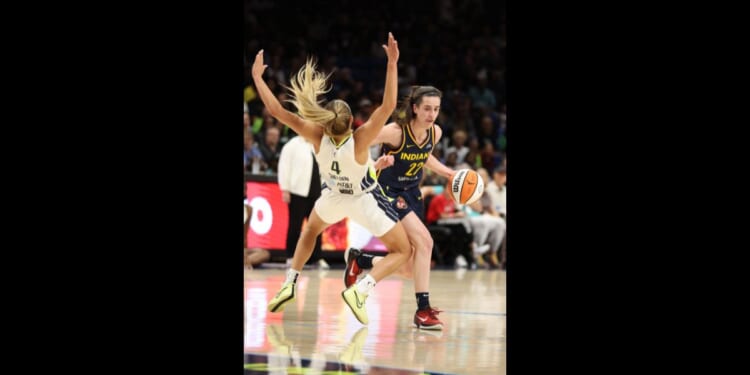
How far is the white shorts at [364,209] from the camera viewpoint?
7.30m

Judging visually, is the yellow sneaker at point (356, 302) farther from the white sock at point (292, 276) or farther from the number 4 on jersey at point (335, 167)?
the number 4 on jersey at point (335, 167)

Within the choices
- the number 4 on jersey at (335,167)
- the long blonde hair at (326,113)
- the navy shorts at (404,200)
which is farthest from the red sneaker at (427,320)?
the long blonde hair at (326,113)

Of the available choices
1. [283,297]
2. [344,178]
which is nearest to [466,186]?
[344,178]

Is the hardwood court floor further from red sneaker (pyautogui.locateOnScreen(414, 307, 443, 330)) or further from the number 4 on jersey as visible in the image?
the number 4 on jersey

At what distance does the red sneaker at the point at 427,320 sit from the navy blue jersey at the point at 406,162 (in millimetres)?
981

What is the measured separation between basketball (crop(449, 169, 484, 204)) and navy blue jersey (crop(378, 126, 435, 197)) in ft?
0.87

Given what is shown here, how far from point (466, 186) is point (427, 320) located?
1092mm

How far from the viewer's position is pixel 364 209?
24.1 ft

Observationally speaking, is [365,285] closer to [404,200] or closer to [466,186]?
[404,200]
